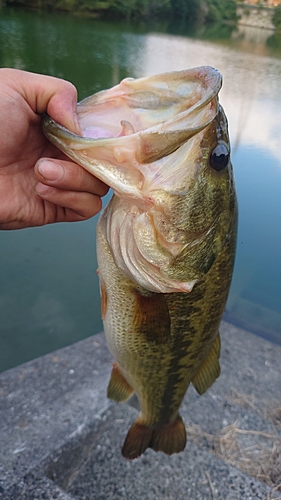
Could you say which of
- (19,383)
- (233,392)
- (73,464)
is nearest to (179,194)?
(73,464)

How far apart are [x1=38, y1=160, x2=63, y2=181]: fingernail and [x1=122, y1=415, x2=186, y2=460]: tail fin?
124 centimetres

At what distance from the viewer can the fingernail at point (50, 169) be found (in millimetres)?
1214

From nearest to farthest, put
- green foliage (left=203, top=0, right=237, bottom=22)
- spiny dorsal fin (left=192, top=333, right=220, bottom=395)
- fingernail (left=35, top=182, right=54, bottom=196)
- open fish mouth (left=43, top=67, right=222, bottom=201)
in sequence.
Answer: open fish mouth (left=43, top=67, right=222, bottom=201), fingernail (left=35, top=182, right=54, bottom=196), spiny dorsal fin (left=192, top=333, right=220, bottom=395), green foliage (left=203, top=0, right=237, bottom=22)

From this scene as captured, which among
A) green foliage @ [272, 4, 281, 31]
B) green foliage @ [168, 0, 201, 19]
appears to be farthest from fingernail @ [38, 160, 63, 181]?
green foliage @ [272, 4, 281, 31]

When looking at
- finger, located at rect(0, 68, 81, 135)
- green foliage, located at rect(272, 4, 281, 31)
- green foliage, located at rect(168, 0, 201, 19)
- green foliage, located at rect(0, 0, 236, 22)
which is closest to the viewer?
finger, located at rect(0, 68, 81, 135)

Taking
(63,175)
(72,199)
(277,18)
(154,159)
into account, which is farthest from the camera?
(277,18)

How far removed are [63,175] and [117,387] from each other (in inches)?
41.7

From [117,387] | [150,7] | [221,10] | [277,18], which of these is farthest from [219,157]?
[221,10]

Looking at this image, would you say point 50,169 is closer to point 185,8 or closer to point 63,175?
point 63,175

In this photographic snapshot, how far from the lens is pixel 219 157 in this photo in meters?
1.21

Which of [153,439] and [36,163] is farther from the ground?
[36,163]

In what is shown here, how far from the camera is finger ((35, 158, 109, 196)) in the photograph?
1.22 metres

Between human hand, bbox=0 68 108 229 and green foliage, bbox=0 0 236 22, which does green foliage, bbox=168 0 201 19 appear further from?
human hand, bbox=0 68 108 229

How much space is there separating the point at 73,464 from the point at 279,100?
1379 cm
